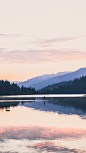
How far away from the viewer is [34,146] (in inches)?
915

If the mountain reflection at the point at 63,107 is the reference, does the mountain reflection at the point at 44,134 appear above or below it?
below

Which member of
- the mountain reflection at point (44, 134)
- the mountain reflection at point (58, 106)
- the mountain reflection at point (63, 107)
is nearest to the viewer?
the mountain reflection at point (44, 134)

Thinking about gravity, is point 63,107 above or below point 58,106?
below

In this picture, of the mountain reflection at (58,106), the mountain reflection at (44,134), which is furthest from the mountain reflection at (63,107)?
the mountain reflection at (44,134)

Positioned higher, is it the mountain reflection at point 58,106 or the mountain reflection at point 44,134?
the mountain reflection at point 58,106

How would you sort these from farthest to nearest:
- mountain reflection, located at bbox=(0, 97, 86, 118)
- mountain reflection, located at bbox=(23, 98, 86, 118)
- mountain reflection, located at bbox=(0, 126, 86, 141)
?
mountain reflection, located at bbox=(0, 97, 86, 118) → mountain reflection, located at bbox=(23, 98, 86, 118) → mountain reflection, located at bbox=(0, 126, 86, 141)

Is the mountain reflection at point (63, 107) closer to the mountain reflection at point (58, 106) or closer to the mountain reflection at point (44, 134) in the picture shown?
the mountain reflection at point (58, 106)

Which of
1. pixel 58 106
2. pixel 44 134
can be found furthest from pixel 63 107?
pixel 44 134

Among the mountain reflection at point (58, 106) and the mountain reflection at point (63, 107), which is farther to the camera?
the mountain reflection at point (58, 106)

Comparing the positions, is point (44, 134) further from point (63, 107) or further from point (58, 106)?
point (58, 106)

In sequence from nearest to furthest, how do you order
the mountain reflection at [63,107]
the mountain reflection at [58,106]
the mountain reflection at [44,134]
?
the mountain reflection at [44,134]
the mountain reflection at [63,107]
the mountain reflection at [58,106]

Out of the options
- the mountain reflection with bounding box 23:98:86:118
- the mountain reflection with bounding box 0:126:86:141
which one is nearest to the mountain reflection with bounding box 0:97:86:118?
the mountain reflection with bounding box 23:98:86:118

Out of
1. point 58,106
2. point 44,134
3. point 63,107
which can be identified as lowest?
point 44,134

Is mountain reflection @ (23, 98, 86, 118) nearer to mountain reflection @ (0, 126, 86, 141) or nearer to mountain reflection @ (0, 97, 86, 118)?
mountain reflection @ (0, 97, 86, 118)
